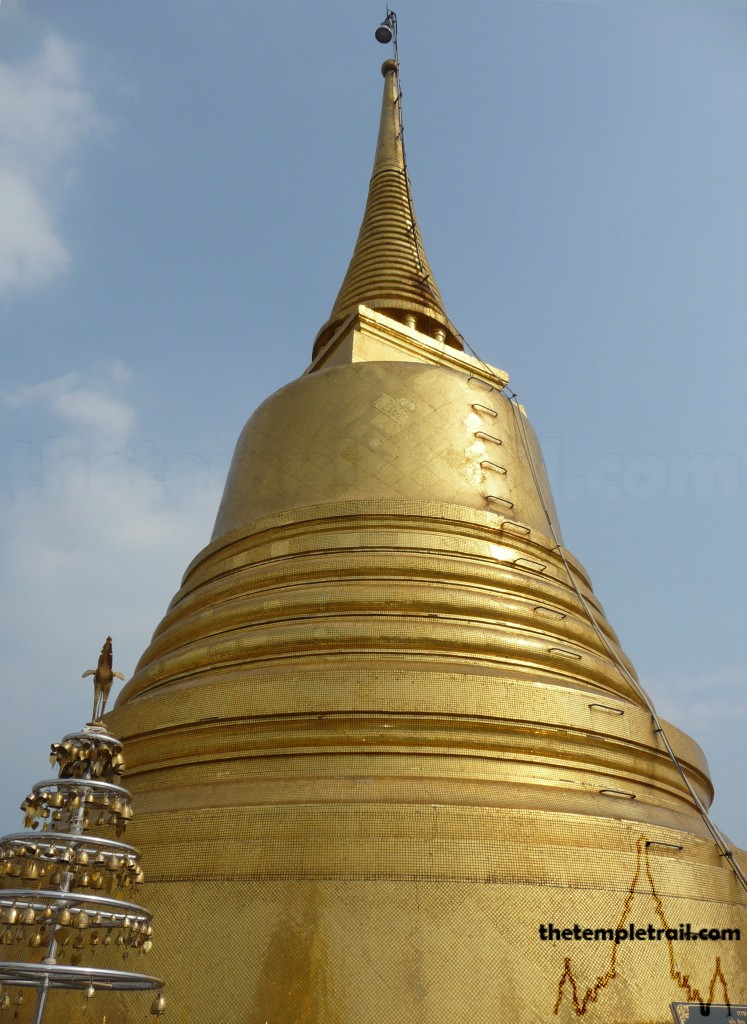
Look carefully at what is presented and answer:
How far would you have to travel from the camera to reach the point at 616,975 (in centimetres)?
389

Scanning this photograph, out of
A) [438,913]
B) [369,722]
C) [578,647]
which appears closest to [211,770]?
[369,722]

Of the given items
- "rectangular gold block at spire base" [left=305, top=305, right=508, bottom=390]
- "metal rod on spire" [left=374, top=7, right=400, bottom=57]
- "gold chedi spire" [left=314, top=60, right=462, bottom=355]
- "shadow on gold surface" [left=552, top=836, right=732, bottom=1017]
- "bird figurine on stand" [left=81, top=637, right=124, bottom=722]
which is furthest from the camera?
"metal rod on spire" [left=374, top=7, right=400, bottom=57]

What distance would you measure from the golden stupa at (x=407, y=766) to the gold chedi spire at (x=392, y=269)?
9.45 ft

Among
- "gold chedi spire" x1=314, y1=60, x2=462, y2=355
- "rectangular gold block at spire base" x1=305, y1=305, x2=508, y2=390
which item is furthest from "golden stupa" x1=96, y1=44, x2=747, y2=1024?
"gold chedi spire" x1=314, y1=60, x2=462, y2=355

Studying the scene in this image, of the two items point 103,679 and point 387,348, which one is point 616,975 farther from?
point 387,348

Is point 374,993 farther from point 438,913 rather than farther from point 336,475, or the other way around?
point 336,475

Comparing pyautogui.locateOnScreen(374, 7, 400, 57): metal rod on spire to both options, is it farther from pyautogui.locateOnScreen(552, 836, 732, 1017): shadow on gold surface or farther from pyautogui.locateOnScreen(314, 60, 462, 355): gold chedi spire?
pyautogui.locateOnScreen(552, 836, 732, 1017): shadow on gold surface

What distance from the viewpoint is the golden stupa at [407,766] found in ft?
12.6

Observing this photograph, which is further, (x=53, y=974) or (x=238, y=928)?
(x=238, y=928)

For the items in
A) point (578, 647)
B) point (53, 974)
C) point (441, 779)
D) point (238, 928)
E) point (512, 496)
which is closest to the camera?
point (53, 974)

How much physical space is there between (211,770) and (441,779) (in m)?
1.37

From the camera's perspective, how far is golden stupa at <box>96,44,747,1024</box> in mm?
3838

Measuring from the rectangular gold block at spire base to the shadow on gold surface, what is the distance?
5533 mm

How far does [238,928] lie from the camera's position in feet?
13.0
